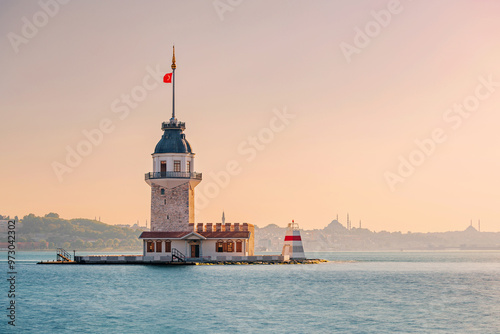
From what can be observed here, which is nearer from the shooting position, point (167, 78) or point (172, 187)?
point (172, 187)

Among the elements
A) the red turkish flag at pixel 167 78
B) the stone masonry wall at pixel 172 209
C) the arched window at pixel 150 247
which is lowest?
the arched window at pixel 150 247

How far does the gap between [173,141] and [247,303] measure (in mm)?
41524

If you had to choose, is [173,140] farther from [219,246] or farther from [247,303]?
[247,303]

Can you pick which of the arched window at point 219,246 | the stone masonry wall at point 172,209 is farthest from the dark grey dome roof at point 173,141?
the arched window at point 219,246

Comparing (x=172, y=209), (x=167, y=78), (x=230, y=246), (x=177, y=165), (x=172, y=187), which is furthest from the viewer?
(x=167, y=78)

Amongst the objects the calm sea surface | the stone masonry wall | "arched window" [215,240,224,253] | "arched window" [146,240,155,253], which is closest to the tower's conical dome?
the stone masonry wall

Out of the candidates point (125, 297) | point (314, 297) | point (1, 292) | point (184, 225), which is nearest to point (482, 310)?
point (314, 297)

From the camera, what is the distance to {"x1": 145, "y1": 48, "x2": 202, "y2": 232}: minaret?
297ft

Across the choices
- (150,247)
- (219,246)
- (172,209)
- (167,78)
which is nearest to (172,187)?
(172,209)

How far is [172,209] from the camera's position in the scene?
90625 mm

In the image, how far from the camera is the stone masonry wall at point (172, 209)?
9056cm

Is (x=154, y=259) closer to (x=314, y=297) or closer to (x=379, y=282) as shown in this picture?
(x=379, y=282)

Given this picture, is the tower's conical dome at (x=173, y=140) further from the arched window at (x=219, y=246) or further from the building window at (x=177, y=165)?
the arched window at (x=219, y=246)

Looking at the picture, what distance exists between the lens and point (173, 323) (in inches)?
1768
